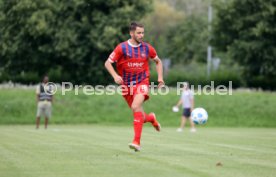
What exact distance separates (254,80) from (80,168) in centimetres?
4002

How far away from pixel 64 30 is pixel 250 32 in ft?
40.7

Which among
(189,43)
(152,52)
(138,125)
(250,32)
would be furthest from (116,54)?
(189,43)

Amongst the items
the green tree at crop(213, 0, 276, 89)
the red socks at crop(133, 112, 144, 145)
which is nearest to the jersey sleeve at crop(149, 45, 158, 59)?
the red socks at crop(133, 112, 144, 145)

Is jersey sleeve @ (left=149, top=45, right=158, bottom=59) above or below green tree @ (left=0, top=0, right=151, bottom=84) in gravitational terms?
below

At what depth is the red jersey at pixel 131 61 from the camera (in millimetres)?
13445

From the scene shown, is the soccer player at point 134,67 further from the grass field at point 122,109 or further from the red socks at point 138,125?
the grass field at point 122,109

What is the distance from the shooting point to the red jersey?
44.1 feet

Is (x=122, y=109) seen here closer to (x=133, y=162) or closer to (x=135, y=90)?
(x=135, y=90)

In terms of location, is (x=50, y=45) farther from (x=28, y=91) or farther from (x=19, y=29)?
(x=28, y=91)

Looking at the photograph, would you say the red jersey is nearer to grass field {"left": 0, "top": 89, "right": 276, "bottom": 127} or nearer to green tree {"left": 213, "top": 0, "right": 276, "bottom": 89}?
grass field {"left": 0, "top": 89, "right": 276, "bottom": 127}

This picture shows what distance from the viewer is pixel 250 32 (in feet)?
145

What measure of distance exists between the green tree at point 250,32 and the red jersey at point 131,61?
30.0 meters

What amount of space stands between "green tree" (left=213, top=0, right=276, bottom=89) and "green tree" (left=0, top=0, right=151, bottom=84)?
5717 millimetres

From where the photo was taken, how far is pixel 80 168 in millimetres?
10539
